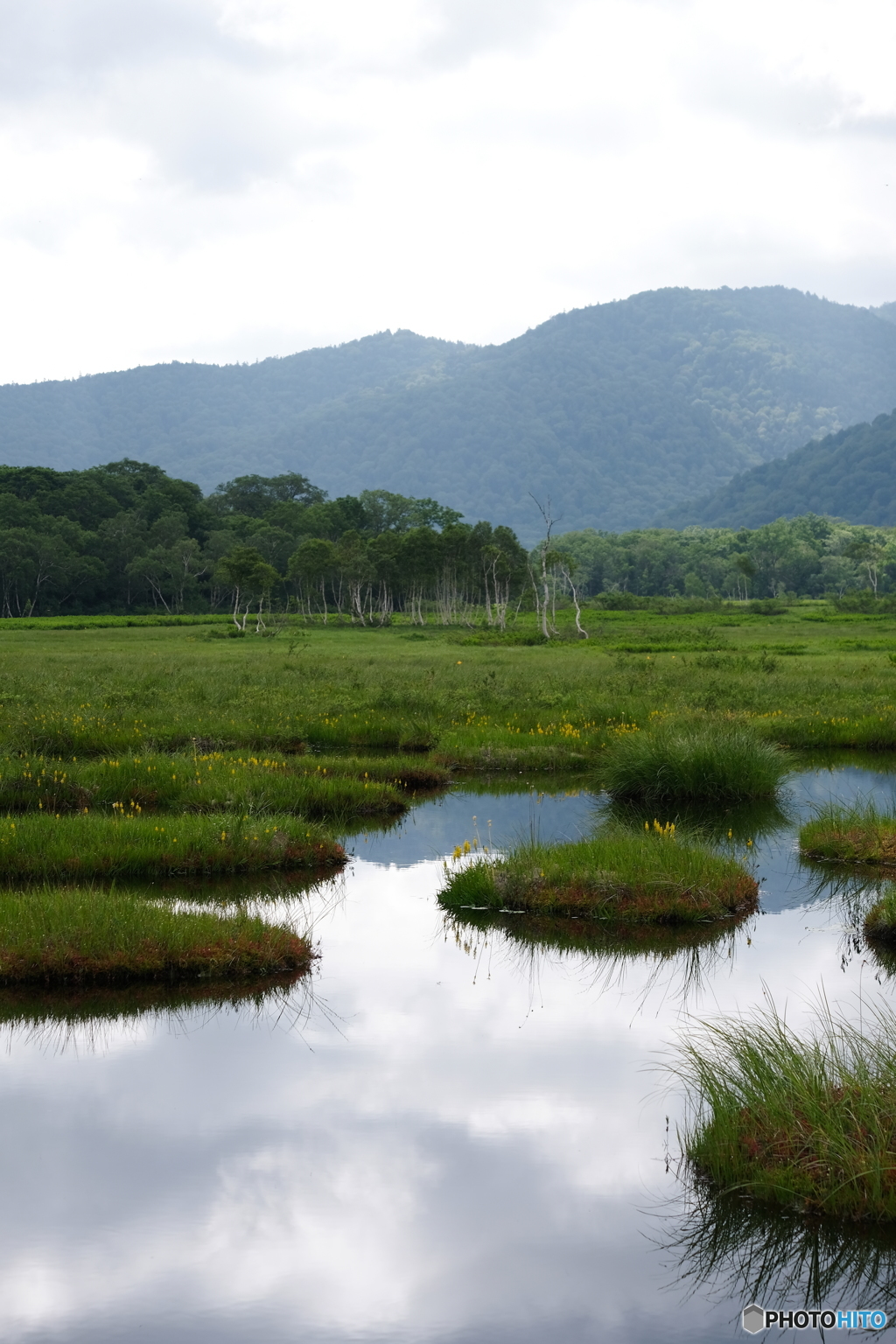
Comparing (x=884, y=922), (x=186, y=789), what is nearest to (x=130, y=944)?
(x=186, y=789)

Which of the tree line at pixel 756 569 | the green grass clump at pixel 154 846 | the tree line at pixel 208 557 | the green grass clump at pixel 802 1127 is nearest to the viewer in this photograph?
the green grass clump at pixel 802 1127

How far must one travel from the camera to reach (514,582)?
378 feet

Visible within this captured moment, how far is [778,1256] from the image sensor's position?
695 centimetres

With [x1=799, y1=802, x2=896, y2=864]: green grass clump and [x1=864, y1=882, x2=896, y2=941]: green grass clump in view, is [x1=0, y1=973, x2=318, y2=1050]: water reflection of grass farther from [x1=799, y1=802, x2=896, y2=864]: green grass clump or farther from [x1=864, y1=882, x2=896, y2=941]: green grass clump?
[x1=799, y1=802, x2=896, y2=864]: green grass clump

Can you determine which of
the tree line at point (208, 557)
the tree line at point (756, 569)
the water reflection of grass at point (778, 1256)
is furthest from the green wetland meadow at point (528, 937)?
the tree line at point (756, 569)

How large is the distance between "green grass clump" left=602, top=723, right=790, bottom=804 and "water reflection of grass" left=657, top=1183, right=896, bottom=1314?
45.6ft

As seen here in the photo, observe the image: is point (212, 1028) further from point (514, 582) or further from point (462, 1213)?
point (514, 582)

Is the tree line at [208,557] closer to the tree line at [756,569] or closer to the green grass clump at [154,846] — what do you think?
the tree line at [756,569]

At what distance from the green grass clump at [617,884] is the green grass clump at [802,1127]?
5.33 metres

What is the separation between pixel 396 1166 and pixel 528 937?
19.3 ft

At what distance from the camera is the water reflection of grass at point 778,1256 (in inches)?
259

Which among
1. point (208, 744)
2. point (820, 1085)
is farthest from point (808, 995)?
point (208, 744)

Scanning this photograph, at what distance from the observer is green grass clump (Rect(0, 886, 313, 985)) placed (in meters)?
11.9

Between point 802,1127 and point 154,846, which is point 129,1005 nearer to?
point 154,846
